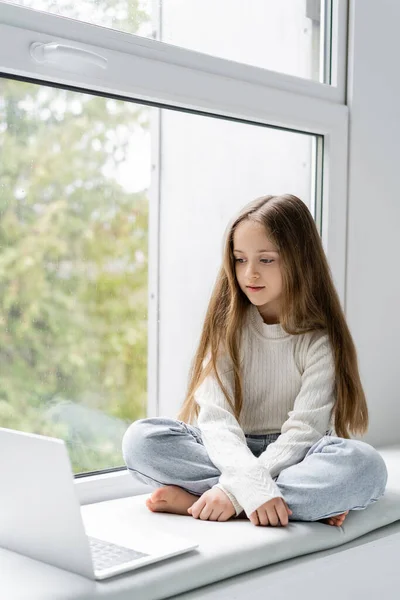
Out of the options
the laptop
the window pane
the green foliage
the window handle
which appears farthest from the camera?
the window pane

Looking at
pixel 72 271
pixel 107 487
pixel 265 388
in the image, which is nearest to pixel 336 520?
pixel 265 388

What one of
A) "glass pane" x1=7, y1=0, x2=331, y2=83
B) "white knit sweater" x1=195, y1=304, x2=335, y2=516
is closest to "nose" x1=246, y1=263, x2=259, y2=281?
"white knit sweater" x1=195, y1=304, x2=335, y2=516

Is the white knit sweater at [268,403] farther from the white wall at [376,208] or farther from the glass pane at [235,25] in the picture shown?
the glass pane at [235,25]

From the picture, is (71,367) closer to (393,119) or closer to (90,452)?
(90,452)

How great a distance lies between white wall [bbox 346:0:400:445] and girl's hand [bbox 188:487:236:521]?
75 cm

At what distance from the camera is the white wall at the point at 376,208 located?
1.90 m

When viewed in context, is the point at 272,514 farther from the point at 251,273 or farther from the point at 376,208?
the point at 376,208

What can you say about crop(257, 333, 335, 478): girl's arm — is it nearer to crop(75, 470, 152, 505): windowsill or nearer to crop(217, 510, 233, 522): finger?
crop(217, 510, 233, 522): finger

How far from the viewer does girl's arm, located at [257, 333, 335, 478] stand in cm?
137

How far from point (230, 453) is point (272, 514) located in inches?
5.4

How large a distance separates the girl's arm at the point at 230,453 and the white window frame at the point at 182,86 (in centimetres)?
25

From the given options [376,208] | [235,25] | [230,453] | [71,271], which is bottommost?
[230,453]

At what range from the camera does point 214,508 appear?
1.27m

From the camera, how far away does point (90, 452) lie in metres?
1.61
